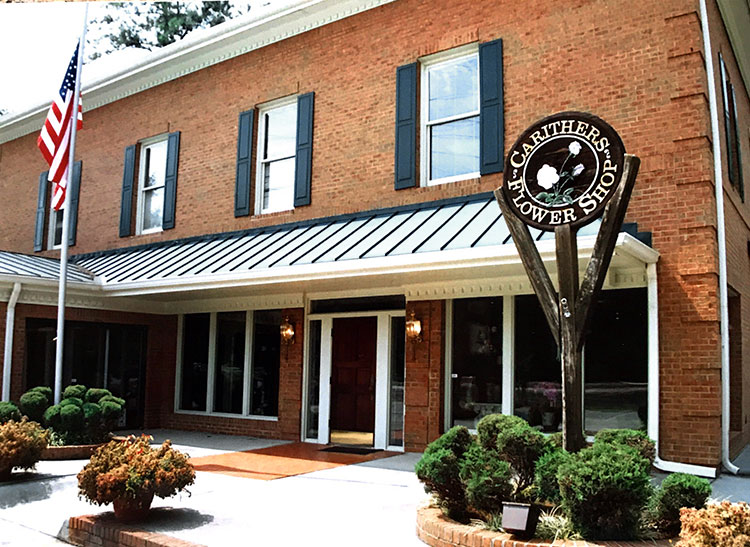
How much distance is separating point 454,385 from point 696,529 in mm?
6208

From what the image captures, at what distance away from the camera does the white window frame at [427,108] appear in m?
10.8

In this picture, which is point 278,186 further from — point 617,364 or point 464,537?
point 464,537

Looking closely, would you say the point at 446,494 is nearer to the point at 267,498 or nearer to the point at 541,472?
the point at 541,472

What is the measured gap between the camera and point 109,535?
564 centimetres

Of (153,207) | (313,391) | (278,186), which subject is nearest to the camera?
(313,391)

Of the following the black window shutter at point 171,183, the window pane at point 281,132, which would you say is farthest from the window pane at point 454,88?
the black window shutter at point 171,183

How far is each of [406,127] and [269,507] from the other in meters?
6.45

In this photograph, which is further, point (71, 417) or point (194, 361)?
point (194, 361)

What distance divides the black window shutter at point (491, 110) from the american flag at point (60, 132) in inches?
267

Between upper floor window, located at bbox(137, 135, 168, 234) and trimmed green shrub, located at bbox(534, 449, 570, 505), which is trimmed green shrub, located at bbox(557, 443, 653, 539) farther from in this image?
upper floor window, located at bbox(137, 135, 168, 234)

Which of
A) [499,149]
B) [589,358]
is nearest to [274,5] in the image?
[499,149]

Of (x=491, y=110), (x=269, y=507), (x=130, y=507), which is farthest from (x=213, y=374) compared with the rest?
(x=130, y=507)

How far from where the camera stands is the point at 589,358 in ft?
29.5

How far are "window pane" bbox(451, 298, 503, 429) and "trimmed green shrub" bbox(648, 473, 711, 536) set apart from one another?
4503 millimetres
